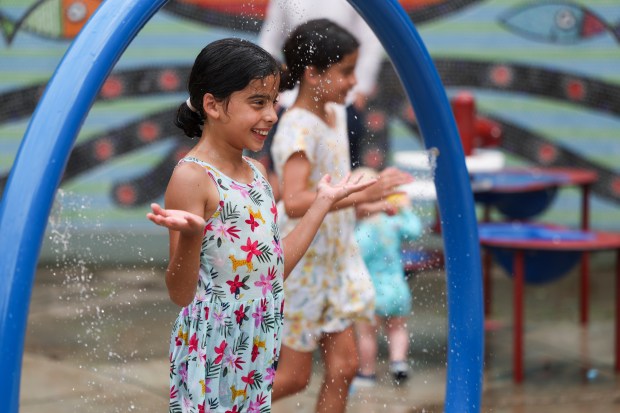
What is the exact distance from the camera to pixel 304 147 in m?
4.05

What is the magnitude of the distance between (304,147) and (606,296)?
13.9 ft

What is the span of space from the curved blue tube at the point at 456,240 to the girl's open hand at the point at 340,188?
1.32 ft

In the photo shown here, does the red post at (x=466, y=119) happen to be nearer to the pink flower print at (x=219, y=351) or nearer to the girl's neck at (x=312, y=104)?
the girl's neck at (x=312, y=104)

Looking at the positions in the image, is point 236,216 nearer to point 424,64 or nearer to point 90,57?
point 90,57

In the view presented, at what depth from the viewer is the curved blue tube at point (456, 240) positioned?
3605 mm

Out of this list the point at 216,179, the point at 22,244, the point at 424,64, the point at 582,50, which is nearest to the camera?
the point at 22,244

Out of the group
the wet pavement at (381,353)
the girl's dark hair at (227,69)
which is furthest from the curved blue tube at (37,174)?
the wet pavement at (381,353)

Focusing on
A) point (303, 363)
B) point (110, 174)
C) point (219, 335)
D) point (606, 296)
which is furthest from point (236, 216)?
point (110, 174)

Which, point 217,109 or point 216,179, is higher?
point 217,109

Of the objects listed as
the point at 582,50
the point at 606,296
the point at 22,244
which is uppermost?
the point at 582,50

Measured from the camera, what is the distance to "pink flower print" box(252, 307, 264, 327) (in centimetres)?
297

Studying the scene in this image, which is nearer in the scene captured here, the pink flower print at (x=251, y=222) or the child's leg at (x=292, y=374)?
the pink flower print at (x=251, y=222)

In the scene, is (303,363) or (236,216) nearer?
(236,216)

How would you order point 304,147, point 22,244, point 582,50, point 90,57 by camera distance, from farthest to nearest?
1. point 582,50
2. point 304,147
3. point 90,57
4. point 22,244
